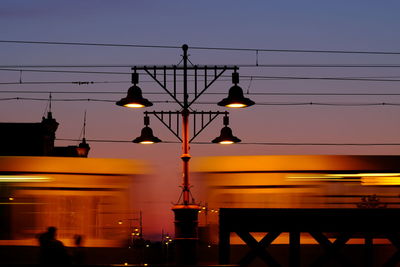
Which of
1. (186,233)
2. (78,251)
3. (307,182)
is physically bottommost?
(78,251)

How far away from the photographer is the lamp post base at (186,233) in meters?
18.6

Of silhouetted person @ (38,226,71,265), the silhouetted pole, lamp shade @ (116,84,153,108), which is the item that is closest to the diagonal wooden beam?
silhouetted person @ (38,226,71,265)

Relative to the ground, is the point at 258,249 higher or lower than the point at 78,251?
lower

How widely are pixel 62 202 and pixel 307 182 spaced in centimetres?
658

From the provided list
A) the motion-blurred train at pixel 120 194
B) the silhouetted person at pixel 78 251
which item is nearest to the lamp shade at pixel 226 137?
the motion-blurred train at pixel 120 194

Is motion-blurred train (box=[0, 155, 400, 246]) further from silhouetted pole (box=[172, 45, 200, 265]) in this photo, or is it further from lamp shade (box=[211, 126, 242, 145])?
silhouetted pole (box=[172, 45, 200, 265])

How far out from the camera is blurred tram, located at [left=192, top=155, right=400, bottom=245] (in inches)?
820

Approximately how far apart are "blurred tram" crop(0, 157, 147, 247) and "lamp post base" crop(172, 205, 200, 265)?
304 centimetres

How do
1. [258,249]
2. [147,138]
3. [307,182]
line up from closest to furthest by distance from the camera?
[258,249]
[307,182]
[147,138]

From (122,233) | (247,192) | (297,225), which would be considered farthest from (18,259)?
(297,225)

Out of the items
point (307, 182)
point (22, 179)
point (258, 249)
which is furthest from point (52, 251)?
point (307, 182)

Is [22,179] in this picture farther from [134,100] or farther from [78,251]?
[134,100]

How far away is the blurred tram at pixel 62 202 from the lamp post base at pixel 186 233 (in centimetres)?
304

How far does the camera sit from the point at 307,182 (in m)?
21.1
